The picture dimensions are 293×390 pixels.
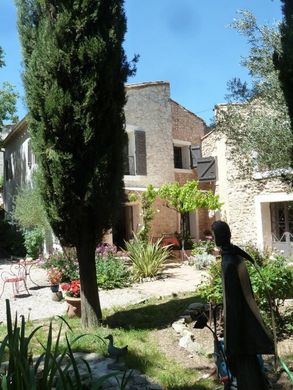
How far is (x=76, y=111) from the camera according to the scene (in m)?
6.92

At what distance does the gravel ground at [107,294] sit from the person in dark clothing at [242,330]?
18.8 ft

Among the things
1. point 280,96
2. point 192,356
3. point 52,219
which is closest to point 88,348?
point 192,356

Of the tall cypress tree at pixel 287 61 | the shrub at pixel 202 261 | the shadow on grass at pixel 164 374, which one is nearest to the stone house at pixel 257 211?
the shrub at pixel 202 261

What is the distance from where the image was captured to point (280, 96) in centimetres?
804

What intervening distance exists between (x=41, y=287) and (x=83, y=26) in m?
8.25

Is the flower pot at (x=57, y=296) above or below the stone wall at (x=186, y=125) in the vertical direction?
below

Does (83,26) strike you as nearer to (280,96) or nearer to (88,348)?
(280,96)

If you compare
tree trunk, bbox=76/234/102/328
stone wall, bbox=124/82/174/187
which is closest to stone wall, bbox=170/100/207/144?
stone wall, bbox=124/82/174/187

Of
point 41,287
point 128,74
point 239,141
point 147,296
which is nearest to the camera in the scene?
point 128,74

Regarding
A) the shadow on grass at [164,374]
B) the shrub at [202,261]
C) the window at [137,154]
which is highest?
the window at [137,154]

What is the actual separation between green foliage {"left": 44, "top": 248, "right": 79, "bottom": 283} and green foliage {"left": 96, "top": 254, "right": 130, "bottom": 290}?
2.40ft

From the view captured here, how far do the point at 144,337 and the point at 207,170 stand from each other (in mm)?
14410

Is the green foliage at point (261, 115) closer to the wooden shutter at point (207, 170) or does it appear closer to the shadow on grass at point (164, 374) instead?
the shadow on grass at point (164, 374)

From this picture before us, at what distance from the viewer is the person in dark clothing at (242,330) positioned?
3578mm
